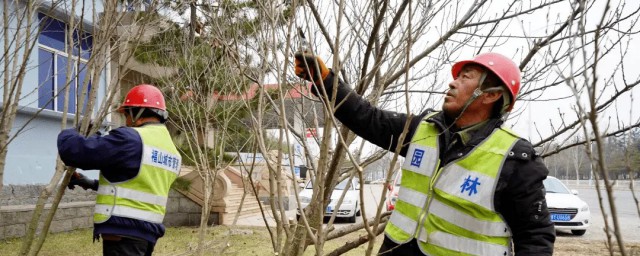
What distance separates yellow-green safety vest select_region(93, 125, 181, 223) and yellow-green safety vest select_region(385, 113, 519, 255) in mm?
1937

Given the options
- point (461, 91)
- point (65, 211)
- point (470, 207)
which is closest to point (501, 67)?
point (461, 91)

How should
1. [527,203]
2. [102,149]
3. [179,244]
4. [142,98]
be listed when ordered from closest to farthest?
[527,203] → [102,149] → [142,98] → [179,244]

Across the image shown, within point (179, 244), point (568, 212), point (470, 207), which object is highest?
point (470, 207)

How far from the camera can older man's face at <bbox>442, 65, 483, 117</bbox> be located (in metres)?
2.31

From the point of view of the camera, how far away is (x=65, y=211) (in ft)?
29.3

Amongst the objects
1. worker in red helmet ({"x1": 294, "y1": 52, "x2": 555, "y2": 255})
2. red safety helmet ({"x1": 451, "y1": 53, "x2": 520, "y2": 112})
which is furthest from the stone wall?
red safety helmet ({"x1": 451, "y1": 53, "x2": 520, "y2": 112})

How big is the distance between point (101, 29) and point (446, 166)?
2.07 meters

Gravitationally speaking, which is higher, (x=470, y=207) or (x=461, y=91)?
(x=461, y=91)

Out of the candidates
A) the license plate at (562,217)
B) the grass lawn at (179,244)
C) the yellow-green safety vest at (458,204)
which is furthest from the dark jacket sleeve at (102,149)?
the license plate at (562,217)

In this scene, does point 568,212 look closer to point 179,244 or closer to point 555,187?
point 555,187

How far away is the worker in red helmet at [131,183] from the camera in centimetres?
337

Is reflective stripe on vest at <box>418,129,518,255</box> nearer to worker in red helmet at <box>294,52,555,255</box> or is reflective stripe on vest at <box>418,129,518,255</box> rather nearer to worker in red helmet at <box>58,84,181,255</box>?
worker in red helmet at <box>294,52,555,255</box>

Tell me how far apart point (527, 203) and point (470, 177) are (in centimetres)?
24

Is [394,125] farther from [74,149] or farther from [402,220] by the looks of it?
[74,149]
